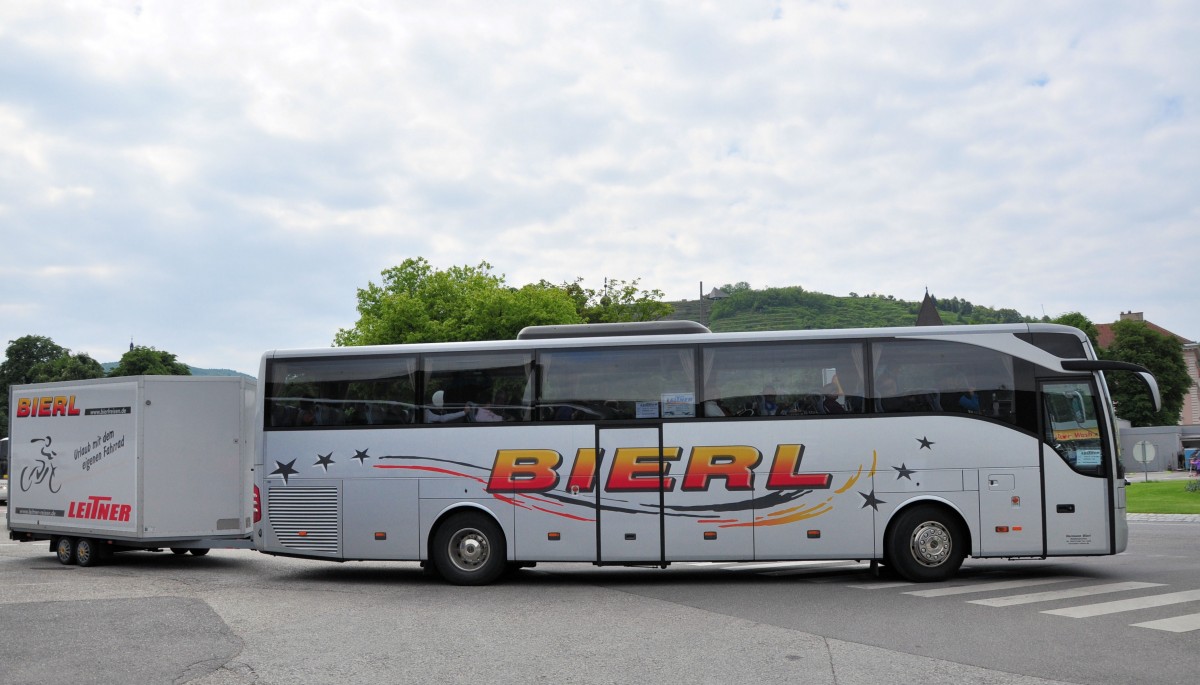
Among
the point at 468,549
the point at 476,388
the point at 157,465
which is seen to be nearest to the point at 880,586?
the point at 468,549

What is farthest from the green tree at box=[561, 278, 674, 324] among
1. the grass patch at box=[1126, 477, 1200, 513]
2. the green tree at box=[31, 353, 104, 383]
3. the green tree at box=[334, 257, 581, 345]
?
the green tree at box=[31, 353, 104, 383]

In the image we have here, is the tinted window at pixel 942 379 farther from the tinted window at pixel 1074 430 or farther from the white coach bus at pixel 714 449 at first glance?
the tinted window at pixel 1074 430

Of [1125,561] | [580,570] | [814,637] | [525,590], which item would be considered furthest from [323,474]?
[1125,561]

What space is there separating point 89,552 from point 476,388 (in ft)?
27.5

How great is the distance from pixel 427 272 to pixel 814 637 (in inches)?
2143

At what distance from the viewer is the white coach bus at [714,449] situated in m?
12.5

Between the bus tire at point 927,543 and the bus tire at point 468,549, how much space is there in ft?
17.0

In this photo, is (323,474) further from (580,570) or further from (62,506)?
(62,506)

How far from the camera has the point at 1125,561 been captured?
14.5 meters

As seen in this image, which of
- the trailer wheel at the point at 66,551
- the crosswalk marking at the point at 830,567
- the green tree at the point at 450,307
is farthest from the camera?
the green tree at the point at 450,307

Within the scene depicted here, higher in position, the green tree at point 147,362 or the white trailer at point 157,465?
the green tree at point 147,362

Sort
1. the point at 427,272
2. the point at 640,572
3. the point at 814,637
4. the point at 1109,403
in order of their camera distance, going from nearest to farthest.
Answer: the point at 814,637 → the point at 1109,403 → the point at 640,572 → the point at 427,272

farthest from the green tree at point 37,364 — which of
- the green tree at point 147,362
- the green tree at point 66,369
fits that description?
the green tree at point 147,362

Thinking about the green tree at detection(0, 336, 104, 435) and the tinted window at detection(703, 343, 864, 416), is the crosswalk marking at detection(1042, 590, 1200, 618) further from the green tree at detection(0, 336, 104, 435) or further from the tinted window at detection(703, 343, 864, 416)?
the green tree at detection(0, 336, 104, 435)
